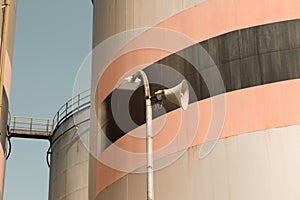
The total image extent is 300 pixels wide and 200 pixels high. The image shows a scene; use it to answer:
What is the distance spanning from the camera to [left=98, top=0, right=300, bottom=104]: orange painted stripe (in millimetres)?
14883

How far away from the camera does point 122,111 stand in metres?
17.1

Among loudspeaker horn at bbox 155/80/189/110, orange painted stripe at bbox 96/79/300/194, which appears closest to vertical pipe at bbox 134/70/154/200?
loudspeaker horn at bbox 155/80/189/110

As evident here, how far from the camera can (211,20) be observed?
15555mm

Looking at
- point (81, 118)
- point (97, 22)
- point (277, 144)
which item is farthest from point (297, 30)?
point (81, 118)

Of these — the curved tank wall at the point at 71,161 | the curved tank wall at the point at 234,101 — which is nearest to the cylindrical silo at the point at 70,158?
the curved tank wall at the point at 71,161

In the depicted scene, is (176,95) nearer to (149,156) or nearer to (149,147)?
(149,147)

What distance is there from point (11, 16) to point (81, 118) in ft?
24.9

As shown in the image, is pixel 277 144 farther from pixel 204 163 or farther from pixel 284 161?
pixel 204 163

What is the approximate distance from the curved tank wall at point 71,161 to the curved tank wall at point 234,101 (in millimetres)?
11189

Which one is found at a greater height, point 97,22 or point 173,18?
point 97,22

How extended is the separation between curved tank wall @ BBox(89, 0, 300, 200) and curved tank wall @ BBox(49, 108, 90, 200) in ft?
36.7

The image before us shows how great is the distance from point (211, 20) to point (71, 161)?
1499cm

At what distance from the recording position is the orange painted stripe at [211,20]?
14883mm

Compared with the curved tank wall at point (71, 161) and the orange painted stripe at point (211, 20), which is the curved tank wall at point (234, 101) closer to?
the orange painted stripe at point (211, 20)
